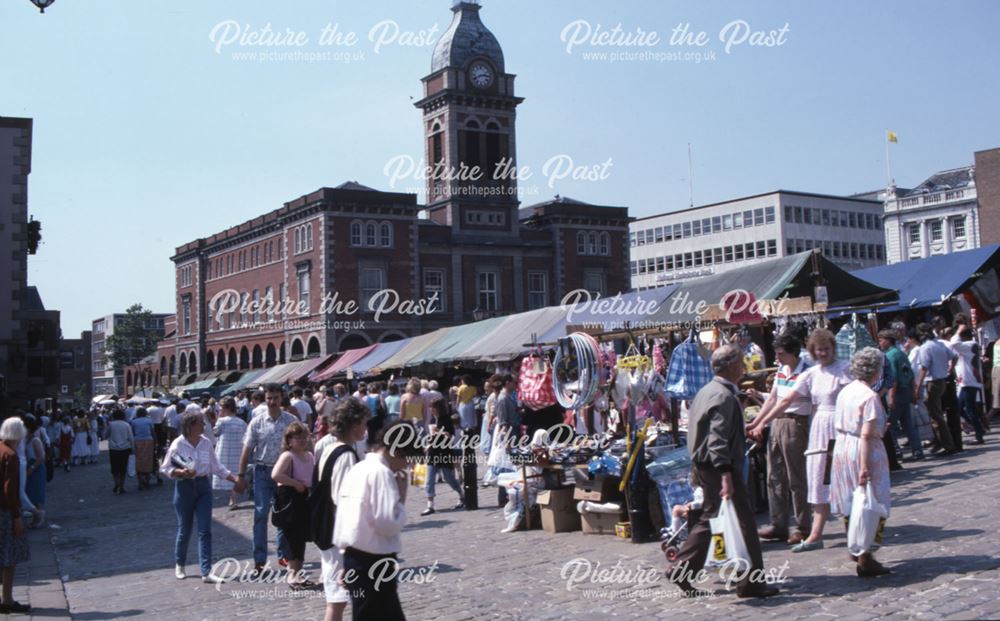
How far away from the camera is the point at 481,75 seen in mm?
62719

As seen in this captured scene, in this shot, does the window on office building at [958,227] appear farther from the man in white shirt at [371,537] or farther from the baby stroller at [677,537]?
the man in white shirt at [371,537]

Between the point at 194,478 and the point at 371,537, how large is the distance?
4.56 metres

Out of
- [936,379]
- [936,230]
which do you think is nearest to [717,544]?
[936,379]

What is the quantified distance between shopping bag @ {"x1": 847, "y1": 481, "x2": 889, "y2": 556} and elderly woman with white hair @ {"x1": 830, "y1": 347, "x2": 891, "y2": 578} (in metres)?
0.05

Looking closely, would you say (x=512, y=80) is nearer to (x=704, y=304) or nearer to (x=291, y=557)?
(x=704, y=304)

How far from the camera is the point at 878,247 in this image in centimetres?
8550

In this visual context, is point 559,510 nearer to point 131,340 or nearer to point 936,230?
point 936,230

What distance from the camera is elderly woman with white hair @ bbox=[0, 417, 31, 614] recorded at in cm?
785

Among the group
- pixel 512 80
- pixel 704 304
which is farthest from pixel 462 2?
pixel 704 304

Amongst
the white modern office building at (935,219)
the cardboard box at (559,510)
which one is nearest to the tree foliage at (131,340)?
the white modern office building at (935,219)

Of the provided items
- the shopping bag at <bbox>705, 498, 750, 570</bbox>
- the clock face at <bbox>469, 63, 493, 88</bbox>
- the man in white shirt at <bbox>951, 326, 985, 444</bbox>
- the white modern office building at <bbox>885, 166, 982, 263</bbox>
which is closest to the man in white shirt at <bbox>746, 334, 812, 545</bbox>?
the shopping bag at <bbox>705, 498, 750, 570</bbox>

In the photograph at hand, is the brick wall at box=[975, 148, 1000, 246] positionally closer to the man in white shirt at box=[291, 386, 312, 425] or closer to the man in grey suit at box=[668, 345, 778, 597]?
the man in white shirt at box=[291, 386, 312, 425]

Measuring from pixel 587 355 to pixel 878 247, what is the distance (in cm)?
8134

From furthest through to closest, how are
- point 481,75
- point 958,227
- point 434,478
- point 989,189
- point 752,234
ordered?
1. point 752,234
2. point 958,227
3. point 481,75
4. point 989,189
5. point 434,478
